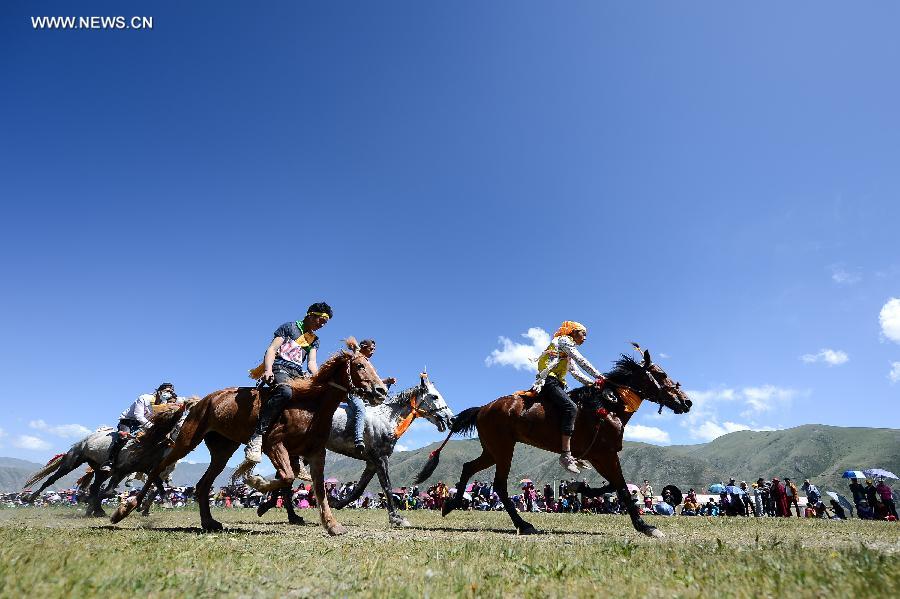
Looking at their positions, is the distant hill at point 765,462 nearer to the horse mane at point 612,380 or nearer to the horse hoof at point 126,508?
the horse mane at point 612,380

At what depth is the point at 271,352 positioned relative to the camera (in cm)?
791

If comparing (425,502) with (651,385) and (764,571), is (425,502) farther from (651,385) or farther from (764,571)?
(764,571)

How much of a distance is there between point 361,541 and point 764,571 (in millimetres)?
4503

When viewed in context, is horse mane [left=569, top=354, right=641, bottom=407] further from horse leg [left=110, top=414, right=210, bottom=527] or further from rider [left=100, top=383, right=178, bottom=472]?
rider [left=100, top=383, right=178, bottom=472]

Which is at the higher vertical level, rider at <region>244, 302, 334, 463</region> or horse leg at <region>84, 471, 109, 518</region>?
rider at <region>244, 302, 334, 463</region>

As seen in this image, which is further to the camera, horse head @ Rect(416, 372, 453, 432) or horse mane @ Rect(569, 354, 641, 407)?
A: horse head @ Rect(416, 372, 453, 432)

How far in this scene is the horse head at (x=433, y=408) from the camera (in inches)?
597

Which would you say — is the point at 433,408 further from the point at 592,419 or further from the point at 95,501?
the point at 95,501

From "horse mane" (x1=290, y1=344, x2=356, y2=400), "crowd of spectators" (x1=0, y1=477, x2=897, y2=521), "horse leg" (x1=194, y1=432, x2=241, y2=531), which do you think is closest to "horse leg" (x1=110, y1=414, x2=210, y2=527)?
"horse leg" (x1=194, y1=432, x2=241, y2=531)

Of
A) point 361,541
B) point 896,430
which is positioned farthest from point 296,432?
point 896,430

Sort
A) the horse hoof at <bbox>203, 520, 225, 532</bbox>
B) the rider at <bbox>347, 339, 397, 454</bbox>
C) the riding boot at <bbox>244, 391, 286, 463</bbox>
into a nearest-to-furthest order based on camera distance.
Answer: the riding boot at <bbox>244, 391, 286, 463</bbox> < the horse hoof at <bbox>203, 520, 225, 532</bbox> < the rider at <bbox>347, 339, 397, 454</bbox>

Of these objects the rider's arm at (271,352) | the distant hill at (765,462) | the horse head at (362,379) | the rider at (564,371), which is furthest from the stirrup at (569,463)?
the distant hill at (765,462)

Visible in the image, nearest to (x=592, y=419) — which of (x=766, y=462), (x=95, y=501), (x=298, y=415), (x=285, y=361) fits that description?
(x=298, y=415)

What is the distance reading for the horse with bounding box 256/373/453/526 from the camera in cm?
1097
